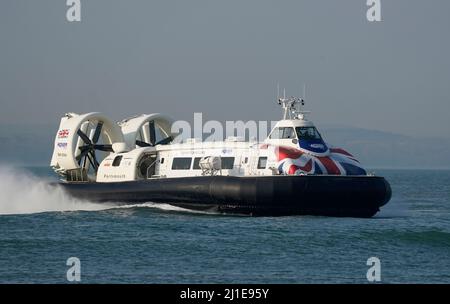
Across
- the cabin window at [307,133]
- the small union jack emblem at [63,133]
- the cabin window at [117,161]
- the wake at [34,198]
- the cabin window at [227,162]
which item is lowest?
the wake at [34,198]

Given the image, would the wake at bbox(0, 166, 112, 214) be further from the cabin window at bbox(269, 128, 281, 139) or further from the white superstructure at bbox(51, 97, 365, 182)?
the cabin window at bbox(269, 128, 281, 139)

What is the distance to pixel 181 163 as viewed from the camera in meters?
26.0

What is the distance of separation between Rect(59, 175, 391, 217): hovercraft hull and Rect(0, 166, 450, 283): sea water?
12.3 inches

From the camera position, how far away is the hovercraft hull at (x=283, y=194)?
22297 millimetres

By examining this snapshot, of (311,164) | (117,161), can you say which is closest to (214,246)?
(311,164)

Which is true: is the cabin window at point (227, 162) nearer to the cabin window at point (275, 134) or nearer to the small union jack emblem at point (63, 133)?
the cabin window at point (275, 134)

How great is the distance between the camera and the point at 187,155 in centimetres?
2597

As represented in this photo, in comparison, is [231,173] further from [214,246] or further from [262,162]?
[214,246]

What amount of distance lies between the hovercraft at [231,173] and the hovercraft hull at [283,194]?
23 millimetres

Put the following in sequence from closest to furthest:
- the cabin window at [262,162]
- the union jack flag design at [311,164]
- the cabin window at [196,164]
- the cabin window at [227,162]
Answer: the union jack flag design at [311,164] < the cabin window at [262,162] < the cabin window at [227,162] < the cabin window at [196,164]

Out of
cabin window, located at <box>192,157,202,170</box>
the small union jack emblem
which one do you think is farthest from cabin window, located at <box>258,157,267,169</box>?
the small union jack emblem

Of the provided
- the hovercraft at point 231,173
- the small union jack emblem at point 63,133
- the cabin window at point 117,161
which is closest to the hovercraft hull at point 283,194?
the hovercraft at point 231,173
